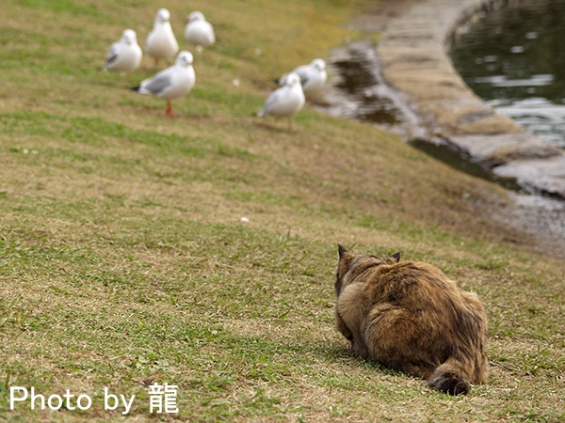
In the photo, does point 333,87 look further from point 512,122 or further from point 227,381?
point 227,381

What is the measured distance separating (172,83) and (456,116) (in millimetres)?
6927

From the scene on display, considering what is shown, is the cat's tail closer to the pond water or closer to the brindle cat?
the brindle cat

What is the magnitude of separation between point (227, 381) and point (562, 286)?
546 centimetres

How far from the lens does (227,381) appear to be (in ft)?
14.4

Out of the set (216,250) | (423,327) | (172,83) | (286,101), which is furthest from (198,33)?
(423,327)

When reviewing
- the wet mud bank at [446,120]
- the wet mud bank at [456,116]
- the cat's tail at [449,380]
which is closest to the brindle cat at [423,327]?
the cat's tail at [449,380]

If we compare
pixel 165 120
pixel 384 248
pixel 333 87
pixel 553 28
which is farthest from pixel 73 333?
pixel 553 28

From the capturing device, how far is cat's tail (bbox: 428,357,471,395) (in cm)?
471

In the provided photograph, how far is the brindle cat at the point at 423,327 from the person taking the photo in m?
4.98

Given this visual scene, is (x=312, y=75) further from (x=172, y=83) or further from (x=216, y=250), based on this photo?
(x=216, y=250)

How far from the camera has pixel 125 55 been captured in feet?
49.9

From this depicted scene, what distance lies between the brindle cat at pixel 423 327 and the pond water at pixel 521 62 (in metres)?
12.0

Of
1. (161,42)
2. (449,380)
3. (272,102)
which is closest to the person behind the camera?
(449,380)

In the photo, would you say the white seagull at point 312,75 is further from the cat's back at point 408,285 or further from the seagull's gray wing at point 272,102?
the cat's back at point 408,285
